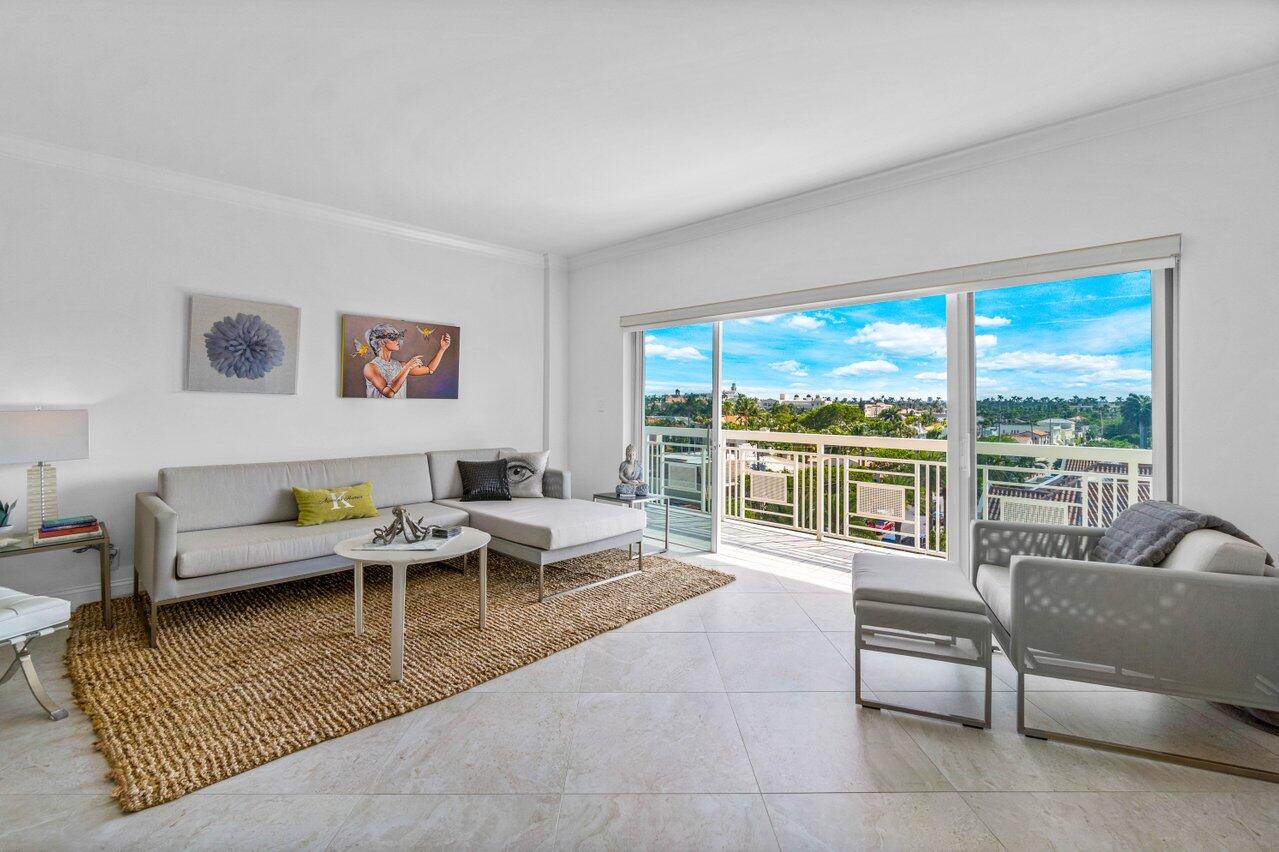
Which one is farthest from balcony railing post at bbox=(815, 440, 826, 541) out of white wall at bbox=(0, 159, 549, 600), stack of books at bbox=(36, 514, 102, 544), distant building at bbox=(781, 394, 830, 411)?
stack of books at bbox=(36, 514, 102, 544)

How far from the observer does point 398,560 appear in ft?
8.43

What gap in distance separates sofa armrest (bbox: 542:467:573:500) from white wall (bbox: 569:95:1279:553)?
246 cm

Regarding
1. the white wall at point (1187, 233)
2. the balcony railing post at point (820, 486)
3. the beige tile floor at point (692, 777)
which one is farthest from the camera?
the balcony railing post at point (820, 486)

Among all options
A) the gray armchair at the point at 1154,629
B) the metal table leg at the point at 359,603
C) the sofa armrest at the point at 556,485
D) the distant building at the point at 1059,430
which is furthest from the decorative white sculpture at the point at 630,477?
the gray armchair at the point at 1154,629

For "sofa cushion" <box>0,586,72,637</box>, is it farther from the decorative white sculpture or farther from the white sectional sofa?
the decorative white sculpture

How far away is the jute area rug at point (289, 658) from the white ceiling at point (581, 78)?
260 centimetres

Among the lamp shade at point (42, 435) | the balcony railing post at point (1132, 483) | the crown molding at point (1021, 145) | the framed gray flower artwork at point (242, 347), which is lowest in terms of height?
the balcony railing post at point (1132, 483)

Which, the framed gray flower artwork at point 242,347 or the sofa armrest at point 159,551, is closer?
the sofa armrest at point 159,551

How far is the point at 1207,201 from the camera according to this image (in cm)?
257

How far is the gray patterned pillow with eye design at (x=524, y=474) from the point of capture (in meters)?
4.67

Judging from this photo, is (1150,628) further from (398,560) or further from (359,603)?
(359,603)

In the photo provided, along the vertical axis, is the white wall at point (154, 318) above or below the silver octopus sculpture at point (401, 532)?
above

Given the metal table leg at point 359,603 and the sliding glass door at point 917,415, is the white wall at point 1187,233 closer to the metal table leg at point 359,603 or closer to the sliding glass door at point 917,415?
the sliding glass door at point 917,415

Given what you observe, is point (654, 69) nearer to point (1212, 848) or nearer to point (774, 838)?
point (774, 838)
